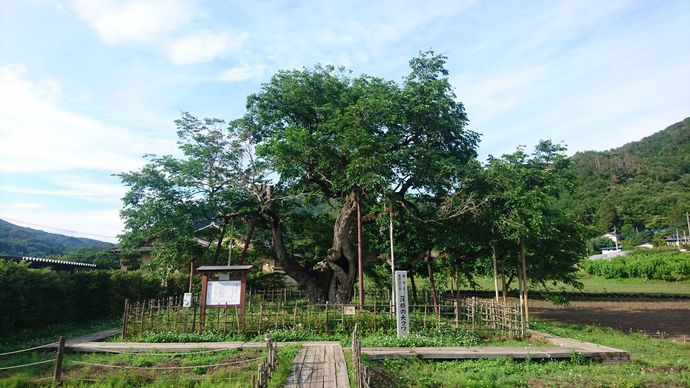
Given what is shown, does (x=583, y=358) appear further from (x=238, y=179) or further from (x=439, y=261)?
(x=238, y=179)

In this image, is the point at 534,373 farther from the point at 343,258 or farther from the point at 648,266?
the point at 648,266

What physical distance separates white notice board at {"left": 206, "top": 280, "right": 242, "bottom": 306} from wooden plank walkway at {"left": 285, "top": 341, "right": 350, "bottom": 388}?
3.15 m

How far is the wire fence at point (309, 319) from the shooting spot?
42.0 ft

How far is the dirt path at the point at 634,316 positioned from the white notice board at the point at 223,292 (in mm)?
15399

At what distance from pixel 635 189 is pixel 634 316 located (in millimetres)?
72761

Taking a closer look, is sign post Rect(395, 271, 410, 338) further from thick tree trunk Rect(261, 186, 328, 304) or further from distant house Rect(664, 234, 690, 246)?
distant house Rect(664, 234, 690, 246)

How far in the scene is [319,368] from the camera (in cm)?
836

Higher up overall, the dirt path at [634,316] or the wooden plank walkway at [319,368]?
the wooden plank walkway at [319,368]

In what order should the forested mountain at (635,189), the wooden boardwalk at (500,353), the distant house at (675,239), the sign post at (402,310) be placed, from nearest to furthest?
the wooden boardwalk at (500,353), the sign post at (402,310), the distant house at (675,239), the forested mountain at (635,189)

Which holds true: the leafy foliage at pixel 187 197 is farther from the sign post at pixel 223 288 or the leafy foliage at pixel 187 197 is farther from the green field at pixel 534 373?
the green field at pixel 534 373

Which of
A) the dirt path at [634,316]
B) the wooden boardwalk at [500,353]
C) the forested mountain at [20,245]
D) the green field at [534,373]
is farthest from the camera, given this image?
the forested mountain at [20,245]

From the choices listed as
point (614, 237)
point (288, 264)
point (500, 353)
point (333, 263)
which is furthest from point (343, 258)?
point (614, 237)

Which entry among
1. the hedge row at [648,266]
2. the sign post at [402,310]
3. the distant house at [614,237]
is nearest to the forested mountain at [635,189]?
the distant house at [614,237]

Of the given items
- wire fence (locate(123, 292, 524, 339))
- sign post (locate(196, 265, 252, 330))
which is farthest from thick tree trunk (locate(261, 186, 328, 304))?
sign post (locate(196, 265, 252, 330))
